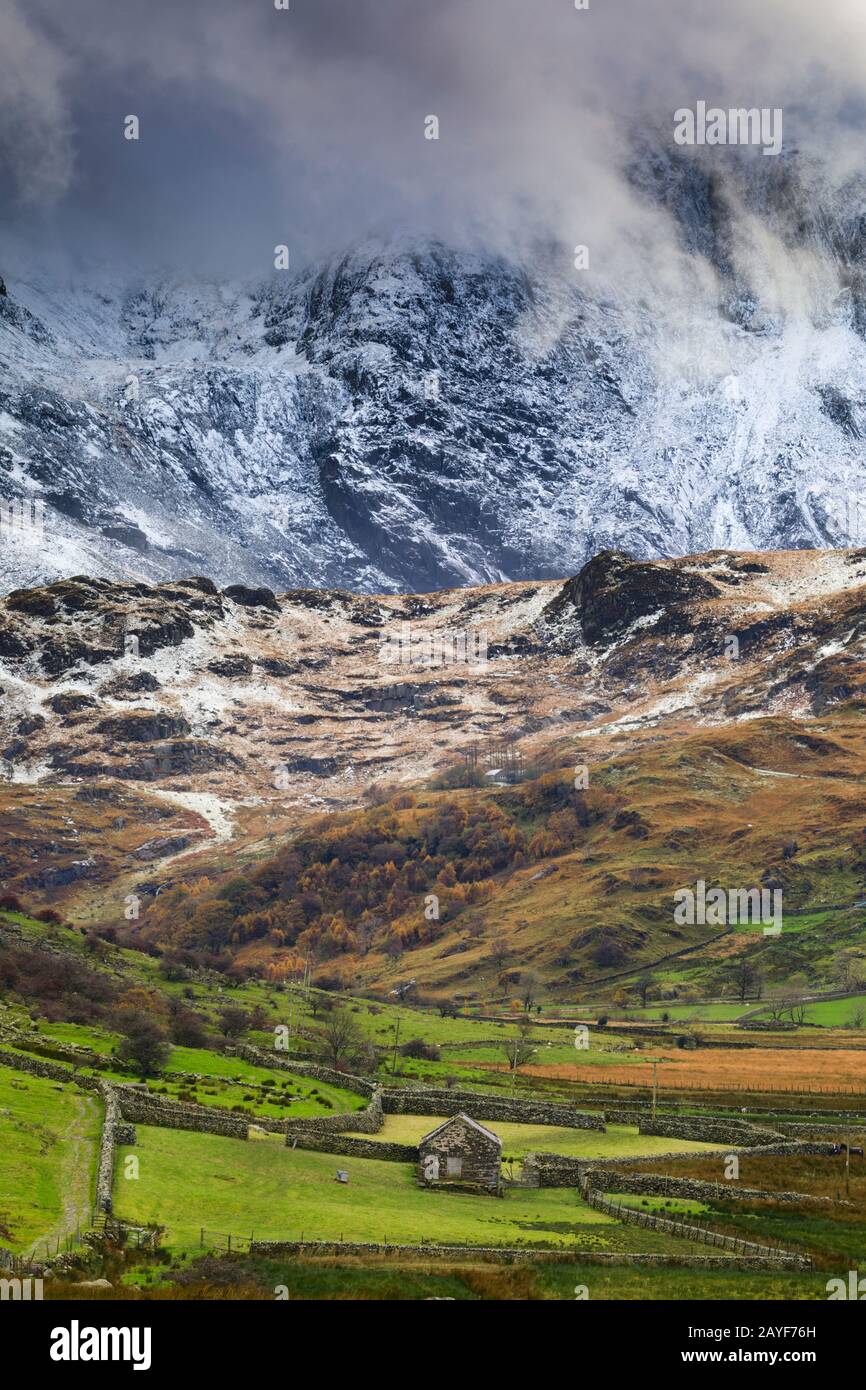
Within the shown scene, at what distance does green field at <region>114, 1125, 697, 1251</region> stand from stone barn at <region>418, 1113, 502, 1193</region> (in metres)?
1.07

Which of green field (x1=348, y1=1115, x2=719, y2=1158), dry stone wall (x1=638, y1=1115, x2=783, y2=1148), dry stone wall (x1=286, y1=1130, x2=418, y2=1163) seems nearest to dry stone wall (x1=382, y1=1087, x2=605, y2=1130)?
green field (x1=348, y1=1115, x2=719, y2=1158)

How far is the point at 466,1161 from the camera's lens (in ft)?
213

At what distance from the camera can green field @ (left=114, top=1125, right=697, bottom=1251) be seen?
Result: 48.4 meters

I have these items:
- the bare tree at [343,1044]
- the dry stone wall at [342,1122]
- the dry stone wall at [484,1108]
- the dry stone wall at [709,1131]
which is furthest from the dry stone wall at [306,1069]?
the dry stone wall at [709,1131]

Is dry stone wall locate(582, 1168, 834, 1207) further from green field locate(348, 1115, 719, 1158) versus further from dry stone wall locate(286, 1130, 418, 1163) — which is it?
dry stone wall locate(286, 1130, 418, 1163)

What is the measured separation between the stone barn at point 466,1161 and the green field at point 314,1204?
3.51 ft

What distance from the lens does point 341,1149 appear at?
67625 mm

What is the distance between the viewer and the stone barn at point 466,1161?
64.6 meters

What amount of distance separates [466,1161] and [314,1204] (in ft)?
42.1

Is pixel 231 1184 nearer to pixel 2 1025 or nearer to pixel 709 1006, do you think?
pixel 2 1025

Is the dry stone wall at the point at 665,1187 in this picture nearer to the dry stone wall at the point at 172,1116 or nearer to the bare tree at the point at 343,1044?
the dry stone wall at the point at 172,1116
